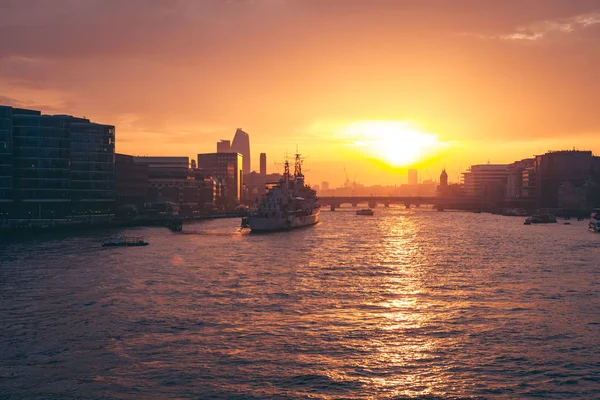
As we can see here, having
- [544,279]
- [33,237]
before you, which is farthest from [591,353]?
[33,237]

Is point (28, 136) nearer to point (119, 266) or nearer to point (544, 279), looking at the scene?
point (119, 266)

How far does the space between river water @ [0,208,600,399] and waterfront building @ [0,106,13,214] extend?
86.9m

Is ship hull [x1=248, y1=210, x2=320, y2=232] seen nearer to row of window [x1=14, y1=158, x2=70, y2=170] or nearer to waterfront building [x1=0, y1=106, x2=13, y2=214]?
row of window [x1=14, y1=158, x2=70, y2=170]

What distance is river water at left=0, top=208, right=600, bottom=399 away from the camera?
35.8 m

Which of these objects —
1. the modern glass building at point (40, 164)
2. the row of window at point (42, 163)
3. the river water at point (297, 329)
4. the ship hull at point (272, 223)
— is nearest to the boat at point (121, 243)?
the river water at point (297, 329)

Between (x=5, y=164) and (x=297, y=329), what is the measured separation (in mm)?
151764

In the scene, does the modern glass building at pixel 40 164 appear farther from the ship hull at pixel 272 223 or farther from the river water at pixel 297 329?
the river water at pixel 297 329

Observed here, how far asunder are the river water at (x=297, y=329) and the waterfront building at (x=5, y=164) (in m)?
86.9

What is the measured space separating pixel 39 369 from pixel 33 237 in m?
115

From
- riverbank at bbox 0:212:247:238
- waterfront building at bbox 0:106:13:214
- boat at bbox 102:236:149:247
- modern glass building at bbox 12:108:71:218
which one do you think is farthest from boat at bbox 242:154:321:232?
waterfront building at bbox 0:106:13:214

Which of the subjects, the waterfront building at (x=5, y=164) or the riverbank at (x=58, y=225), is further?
the waterfront building at (x=5, y=164)

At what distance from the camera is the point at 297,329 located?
4781 centimetres

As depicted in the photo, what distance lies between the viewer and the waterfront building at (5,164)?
557ft

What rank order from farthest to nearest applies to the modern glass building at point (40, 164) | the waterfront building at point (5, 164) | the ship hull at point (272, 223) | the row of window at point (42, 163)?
the row of window at point (42, 163), the modern glass building at point (40, 164), the waterfront building at point (5, 164), the ship hull at point (272, 223)
